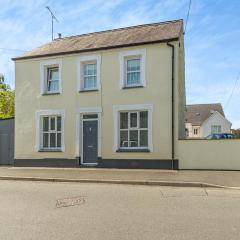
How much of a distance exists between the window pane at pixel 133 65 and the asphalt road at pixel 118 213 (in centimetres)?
769

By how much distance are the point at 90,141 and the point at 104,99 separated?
2163 mm

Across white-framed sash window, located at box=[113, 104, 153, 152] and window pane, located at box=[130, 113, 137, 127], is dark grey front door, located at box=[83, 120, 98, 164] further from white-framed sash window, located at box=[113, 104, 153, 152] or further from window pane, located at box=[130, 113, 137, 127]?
window pane, located at box=[130, 113, 137, 127]

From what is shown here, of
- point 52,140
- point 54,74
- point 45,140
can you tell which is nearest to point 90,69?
point 54,74

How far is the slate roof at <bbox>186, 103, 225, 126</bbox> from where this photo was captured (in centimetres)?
6469

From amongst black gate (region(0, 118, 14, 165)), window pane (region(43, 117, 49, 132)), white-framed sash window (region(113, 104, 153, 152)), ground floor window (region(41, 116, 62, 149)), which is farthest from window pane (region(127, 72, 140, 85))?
black gate (region(0, 118, 14, 165))

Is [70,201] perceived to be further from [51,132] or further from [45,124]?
[45,124]

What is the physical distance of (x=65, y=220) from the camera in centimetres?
789

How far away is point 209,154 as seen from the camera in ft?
57.1

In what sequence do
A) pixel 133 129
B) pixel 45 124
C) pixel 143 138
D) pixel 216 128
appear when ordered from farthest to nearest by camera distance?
pixel 216 128 < pixel 45 124 < pixel 133 129 < pixel 143 138

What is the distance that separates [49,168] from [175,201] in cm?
1036

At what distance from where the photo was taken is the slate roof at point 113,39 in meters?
18.7

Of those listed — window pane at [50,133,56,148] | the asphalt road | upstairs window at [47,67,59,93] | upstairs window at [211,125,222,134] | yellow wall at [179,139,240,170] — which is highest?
upstairs window at [47,67,59,93]

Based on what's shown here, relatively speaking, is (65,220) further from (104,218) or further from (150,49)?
(150,49)

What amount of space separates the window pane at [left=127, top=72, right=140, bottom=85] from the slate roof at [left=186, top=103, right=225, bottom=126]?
4650 centimetres
